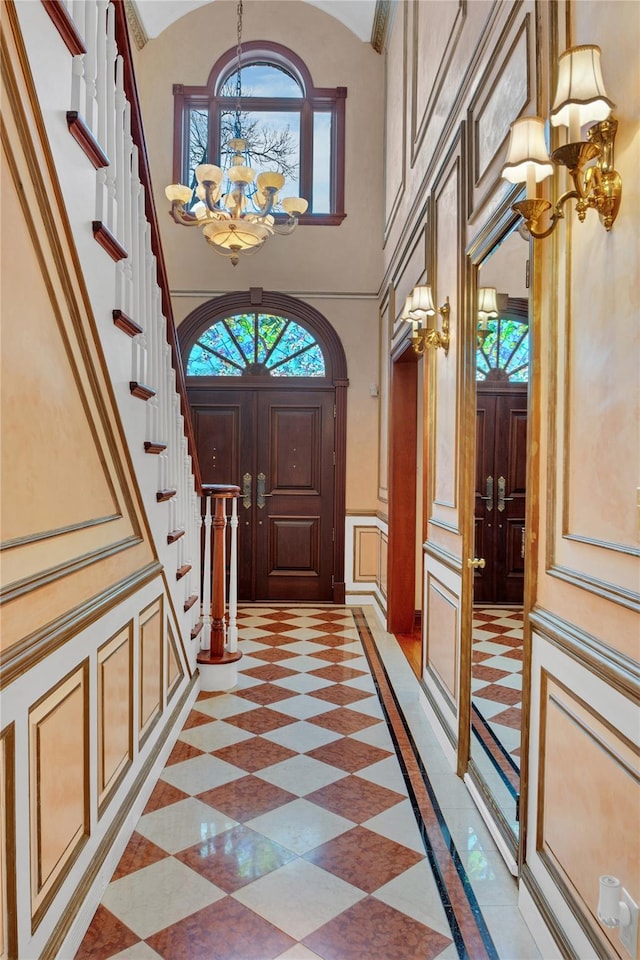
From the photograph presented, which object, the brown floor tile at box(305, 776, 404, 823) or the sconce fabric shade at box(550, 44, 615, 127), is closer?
the sconce fabric shade at box(550, 44, 615, 127)

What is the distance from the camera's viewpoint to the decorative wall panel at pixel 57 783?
57.9 inches

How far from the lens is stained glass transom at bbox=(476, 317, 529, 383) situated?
2162 millimetres

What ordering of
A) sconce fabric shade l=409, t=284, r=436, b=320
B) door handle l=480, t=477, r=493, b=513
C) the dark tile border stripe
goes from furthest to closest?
sconce fabric shade l=409, t=284, r=436, b=320, door handle l=480, t=477, r=493, b=513, the dark tile border stripe

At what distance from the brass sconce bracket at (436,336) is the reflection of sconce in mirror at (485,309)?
45 centimetres

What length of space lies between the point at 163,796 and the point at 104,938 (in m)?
0.78

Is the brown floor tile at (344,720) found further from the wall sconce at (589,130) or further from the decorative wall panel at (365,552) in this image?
the decorative wall panel at (365,552)

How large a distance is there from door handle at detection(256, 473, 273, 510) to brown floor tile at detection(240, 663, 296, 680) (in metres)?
2.26

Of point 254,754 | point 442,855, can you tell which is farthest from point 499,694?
point 254,754

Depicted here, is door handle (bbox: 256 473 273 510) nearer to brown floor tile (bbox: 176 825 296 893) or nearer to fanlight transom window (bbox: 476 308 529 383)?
fanlight transom window (bbox: 476 308 529 383)

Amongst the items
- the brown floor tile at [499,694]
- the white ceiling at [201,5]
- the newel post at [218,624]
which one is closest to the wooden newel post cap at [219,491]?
the newel post at [218,624]

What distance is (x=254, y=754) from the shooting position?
2922 millimetres

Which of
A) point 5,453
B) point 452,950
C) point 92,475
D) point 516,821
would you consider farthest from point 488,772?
point 5,453

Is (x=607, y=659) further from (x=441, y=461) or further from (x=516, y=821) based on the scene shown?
(x=441, y=461)

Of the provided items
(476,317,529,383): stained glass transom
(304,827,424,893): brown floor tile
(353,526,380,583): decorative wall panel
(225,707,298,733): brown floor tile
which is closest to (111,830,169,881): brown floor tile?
(304,827,424,893): brown floor tile
